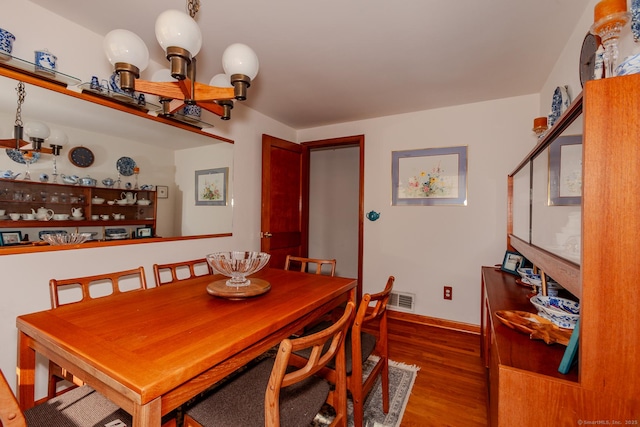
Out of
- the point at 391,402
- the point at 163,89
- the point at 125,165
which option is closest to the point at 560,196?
the point at 391,402

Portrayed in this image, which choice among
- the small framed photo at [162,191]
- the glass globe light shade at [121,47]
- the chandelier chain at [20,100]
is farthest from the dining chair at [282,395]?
the chandelier chain at [20,100]

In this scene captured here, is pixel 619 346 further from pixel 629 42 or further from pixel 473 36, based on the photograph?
pixel 473 36

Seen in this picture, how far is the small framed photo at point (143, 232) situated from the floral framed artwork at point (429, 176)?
2.40 metres

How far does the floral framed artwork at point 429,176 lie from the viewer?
9.57 ft

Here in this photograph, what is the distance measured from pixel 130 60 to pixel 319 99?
188cm

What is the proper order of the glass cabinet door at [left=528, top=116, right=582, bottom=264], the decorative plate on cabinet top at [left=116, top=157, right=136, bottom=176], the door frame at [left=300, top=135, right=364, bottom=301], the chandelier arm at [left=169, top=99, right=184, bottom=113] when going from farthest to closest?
the door frame at [left=300, top=135, right=364, bottom=301], the decorative plate on cabinet top at [left=116, top=157, right=136, bottom=176], the chandelier arm at [left=169, top=99, right=184, bottom=113], the glass cabinet door at [left=528, top=116, right=582, bottom=264]

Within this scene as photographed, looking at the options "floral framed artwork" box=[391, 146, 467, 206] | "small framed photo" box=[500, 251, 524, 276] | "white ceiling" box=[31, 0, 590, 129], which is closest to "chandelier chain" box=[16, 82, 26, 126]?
"white ceiling" box=[31, 0, 590, 129]

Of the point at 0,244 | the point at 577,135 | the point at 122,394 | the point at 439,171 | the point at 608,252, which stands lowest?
the point at 122,394

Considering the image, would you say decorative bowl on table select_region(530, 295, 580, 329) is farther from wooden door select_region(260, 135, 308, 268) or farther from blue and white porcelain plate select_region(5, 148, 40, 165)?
blue and white porcelain plate select_region(5, 148, 40, 165)

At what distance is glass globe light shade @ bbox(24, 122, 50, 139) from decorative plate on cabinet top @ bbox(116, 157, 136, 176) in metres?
0.40

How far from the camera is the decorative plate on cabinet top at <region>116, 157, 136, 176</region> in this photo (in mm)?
1975

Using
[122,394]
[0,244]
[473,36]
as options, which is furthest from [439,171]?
[0,244]

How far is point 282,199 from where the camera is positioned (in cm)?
330

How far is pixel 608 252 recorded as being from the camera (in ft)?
2.36
